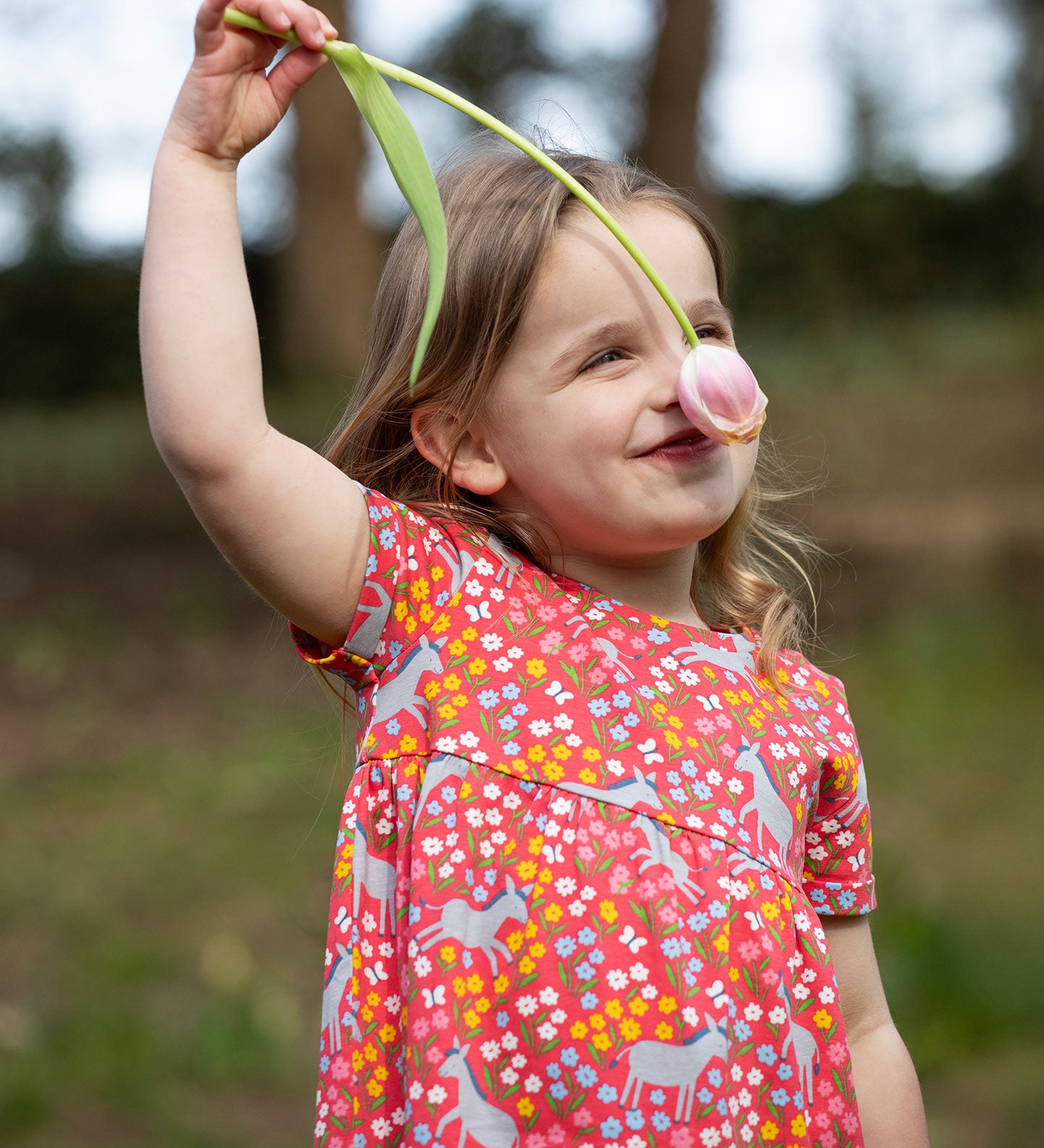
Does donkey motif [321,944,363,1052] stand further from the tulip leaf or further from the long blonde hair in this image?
the tulip leaf

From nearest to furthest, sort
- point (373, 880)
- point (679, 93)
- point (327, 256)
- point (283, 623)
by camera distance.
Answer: point (373, 880), point (283, 623), point (679, 93), point (327, 256)

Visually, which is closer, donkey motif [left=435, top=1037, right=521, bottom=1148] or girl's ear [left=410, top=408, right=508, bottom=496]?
donkey motif [left=435, top=1037, right=521, bottom=1148]

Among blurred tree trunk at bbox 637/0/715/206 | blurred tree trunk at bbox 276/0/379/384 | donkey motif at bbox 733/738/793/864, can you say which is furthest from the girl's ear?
blurred tree trunk at bbox 276/0/379/384

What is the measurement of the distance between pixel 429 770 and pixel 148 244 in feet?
1.58

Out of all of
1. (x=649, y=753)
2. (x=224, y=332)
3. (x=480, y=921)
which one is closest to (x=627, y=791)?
(x=649, y=753)

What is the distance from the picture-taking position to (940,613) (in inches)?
207

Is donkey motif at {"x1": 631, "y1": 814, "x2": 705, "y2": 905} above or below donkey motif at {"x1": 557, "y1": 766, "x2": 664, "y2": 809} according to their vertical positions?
below

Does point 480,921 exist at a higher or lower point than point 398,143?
lower

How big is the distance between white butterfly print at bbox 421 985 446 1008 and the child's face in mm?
419

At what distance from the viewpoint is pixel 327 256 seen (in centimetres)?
644

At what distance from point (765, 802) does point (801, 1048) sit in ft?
0.70

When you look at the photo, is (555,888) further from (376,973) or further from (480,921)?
(376,973)

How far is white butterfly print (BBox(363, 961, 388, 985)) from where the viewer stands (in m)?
1.10

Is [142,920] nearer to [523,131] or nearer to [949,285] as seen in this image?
[523,131]
